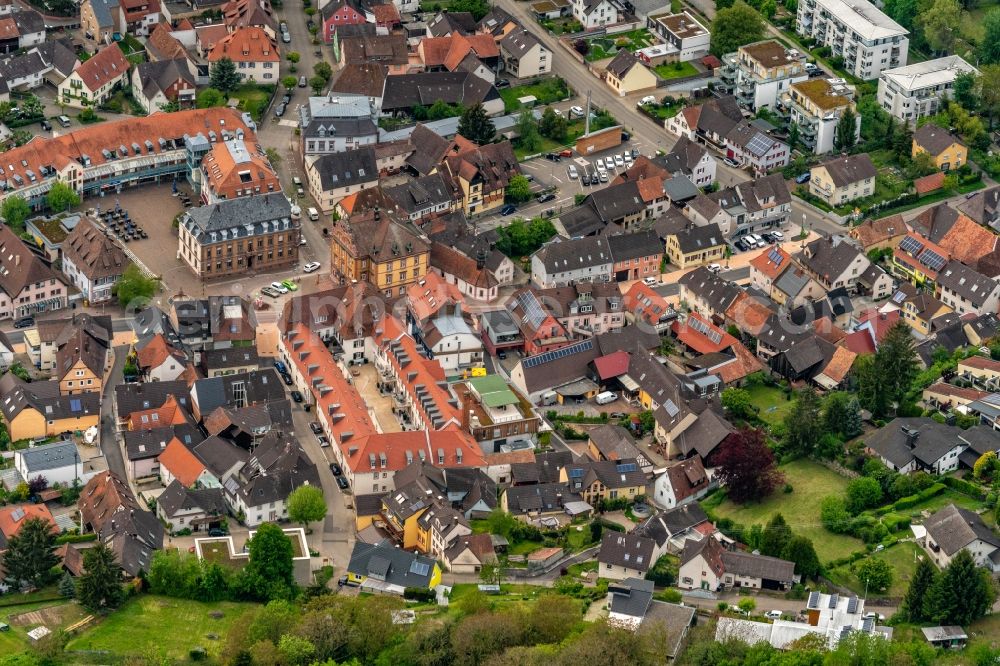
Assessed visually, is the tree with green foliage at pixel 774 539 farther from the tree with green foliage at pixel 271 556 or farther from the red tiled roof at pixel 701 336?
the tree with green foliage at pixel 271 556

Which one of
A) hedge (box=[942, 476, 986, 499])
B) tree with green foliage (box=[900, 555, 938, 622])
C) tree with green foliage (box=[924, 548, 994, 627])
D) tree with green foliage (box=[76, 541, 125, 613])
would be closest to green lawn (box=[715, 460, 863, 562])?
hedge (box=[942, 476, 986, 499])

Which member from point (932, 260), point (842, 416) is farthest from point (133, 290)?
point (932, 260)

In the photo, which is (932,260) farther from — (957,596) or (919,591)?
(957,596)

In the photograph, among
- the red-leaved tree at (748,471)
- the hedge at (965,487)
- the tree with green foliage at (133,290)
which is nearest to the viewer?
the hedge at (965,487)

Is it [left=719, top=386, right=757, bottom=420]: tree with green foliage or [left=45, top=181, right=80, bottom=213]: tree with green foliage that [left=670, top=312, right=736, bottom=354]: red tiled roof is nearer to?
[left=719, top=386, right=757, bottom=420]: tree with green foliage

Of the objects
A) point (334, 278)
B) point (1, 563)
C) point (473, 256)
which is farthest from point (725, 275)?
point (1, 563)

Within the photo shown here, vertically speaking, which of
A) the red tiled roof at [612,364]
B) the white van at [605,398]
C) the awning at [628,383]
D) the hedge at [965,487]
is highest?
the red tiled roof at [612,364]

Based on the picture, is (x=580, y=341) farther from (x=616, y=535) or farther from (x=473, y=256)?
(x=616, y=535)

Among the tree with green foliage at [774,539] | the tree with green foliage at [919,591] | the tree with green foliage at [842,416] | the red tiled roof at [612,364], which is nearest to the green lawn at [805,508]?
the tree with green foliage at [774,539]
